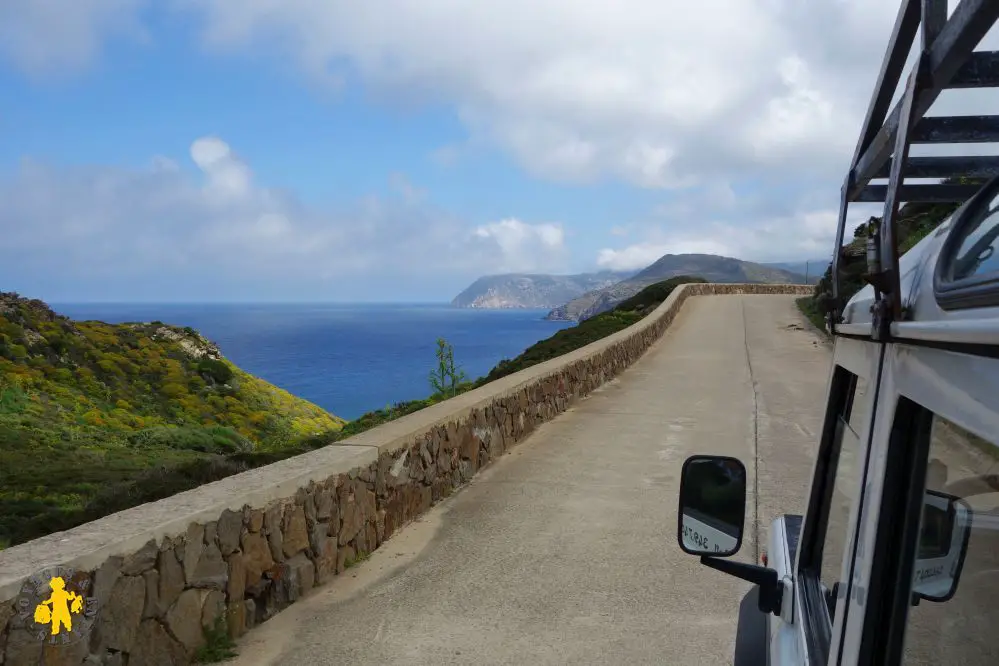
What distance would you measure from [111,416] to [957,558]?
19.6 m

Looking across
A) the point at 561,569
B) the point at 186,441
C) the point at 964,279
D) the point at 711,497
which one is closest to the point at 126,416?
the point at 186,441

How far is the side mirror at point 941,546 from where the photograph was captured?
131 cm

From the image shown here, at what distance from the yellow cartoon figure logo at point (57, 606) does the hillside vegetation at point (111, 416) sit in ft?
7.08

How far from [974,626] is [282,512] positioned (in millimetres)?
3969

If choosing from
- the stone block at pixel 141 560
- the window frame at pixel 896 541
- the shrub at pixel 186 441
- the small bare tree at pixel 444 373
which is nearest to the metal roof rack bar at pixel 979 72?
the window frame at pixel 896 541

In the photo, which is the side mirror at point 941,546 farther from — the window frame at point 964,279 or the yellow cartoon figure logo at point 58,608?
the yellow cartoon figure logo at point 58,608

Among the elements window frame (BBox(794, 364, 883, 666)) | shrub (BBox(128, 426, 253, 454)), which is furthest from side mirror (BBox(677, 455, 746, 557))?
shrub (BBox(128, 426, 253, 454))

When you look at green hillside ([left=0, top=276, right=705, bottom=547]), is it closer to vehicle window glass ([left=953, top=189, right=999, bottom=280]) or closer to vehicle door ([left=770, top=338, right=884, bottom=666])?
vehicle door ([left=770, top=338, right=884, bottom=666])

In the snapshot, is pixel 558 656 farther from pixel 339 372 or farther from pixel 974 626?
A: pixel 339 372

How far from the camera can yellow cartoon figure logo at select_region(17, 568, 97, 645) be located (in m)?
2.94

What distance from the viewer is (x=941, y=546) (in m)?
1.38

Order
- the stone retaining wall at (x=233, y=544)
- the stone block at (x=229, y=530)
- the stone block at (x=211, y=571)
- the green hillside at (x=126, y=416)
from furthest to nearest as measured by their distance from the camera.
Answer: the green hillside at (x=126, y=416) → the stone block at (x=229, y=530) → the stone block at (x=211, y=571) → the stone retaining wall at (x=233, y=544)

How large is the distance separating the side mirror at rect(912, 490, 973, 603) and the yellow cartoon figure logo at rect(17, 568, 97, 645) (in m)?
2.86

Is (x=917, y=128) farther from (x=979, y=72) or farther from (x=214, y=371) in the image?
(x=214, y=371)
